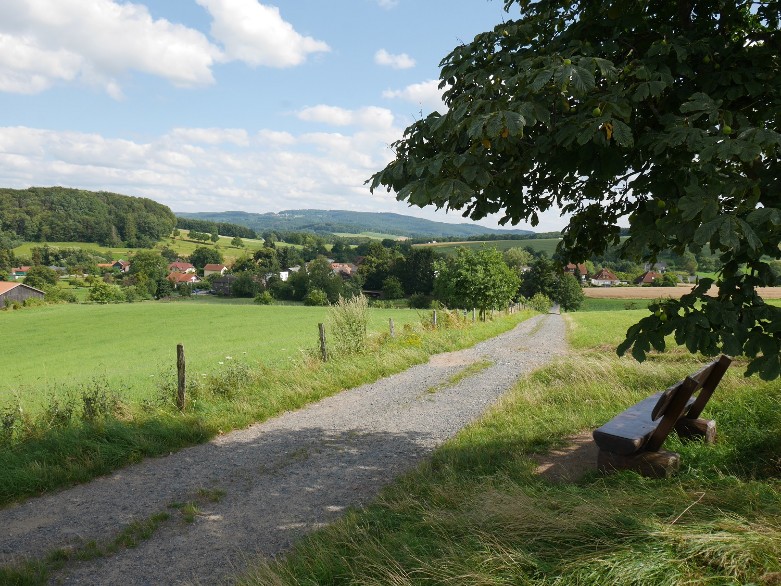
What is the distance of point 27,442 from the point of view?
7535mm

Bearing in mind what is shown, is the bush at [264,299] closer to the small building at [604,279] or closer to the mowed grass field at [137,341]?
the mowed grass field at [137,341]

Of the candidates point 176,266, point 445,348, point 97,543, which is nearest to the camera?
point 97,543

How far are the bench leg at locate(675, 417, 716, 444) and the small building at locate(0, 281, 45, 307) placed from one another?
3213 inches

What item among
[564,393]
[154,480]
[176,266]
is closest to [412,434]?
[564,393]

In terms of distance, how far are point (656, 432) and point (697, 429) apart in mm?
1348

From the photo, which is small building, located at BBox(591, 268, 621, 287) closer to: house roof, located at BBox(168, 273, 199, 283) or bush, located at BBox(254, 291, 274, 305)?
bush, located at BBox(254, 291, 274, 305)

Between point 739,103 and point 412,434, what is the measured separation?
6.32m

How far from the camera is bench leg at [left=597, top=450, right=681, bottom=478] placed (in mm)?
5016

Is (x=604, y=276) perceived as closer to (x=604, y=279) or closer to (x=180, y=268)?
(x=604, y=279)

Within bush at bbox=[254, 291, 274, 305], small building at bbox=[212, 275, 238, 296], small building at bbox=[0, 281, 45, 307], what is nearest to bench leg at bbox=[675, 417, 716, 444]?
small building at bbox=[0, 281, 45, 307]

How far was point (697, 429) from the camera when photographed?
6.00m

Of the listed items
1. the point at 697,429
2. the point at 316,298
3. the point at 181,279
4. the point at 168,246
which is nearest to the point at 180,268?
the point at 181,279

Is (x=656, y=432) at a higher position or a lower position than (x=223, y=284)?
higher

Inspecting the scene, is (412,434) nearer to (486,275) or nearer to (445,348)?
(445,348)
